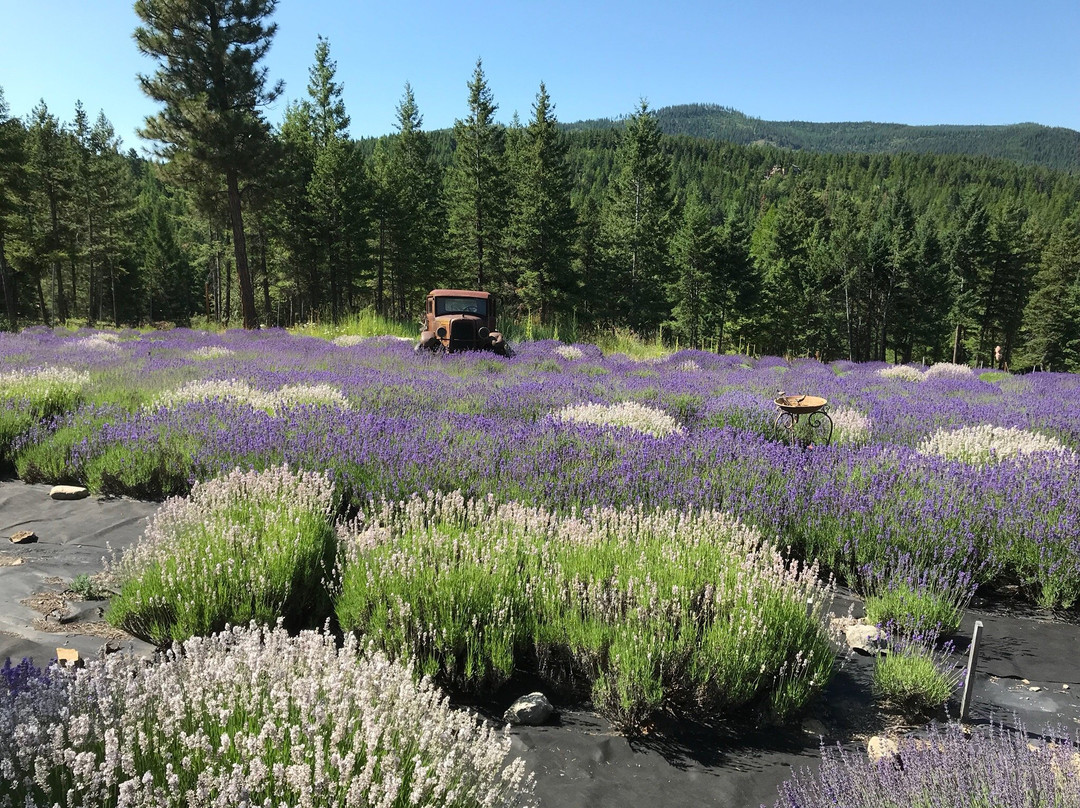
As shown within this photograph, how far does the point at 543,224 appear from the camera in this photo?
121 feet

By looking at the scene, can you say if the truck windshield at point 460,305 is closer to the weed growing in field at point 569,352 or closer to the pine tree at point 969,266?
the weed growing in field at point 569,352

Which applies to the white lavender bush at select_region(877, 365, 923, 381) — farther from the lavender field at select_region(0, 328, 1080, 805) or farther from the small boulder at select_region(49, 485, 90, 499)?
the small boulder at select_region(49, 485, 90, 499)

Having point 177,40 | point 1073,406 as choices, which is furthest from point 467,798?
point 177,40

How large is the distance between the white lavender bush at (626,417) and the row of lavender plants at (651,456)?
4cm

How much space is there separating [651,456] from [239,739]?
4.61 metres

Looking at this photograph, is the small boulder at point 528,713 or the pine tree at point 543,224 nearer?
the small boulder at point 528,713

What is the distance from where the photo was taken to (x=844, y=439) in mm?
7520

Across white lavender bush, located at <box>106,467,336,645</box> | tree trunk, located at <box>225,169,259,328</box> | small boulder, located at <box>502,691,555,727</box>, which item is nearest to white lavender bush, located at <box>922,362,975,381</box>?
small boulder, located at <box>502,691,555,727</box>

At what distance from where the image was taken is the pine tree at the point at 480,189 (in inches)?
1495

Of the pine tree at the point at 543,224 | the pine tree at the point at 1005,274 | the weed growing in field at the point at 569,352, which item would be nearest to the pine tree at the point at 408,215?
the pine tree at the point at 543,224

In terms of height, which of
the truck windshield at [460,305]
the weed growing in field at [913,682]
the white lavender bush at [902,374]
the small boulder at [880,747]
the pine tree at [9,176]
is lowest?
the small boulder at [880,747]

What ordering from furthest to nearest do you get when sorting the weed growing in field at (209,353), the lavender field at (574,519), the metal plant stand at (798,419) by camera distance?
the weed growing in field at (209,353) < the metal plant stand at (798,419) < the lavender field at (574,519)

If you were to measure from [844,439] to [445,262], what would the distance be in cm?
4181

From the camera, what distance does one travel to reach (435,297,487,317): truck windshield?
17.9 metres
